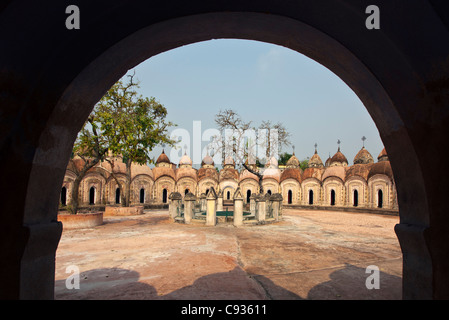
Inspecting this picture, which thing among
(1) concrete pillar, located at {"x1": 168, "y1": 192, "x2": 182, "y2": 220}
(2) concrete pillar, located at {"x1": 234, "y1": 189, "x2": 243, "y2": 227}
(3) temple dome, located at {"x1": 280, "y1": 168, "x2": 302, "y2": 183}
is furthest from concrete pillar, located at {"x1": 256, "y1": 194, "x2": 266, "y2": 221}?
(3) temple dome, located at {"x1": 280, "y1": 168, "x2": 302, "y2": 183}

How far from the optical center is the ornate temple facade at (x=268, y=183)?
26.5m

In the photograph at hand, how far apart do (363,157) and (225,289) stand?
3507 cm

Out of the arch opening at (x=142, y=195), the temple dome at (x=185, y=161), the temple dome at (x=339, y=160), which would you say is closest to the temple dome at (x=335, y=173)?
the temple dome at (x=339, y=160)

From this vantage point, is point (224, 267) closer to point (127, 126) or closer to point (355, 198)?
point (127, 126)

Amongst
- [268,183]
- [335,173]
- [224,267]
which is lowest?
[224,267]

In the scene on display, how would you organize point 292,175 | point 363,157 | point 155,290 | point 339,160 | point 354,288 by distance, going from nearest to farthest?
point 155,290
point 354,288
point 292,175
point 363,157
point 339,160

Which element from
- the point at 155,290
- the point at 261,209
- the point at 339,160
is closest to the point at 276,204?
the point at 261,209

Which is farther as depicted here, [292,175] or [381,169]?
[292,175]

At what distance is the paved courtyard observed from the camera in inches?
181

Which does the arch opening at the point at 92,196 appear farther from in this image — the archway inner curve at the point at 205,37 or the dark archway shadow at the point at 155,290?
the archway inner curve at the point at 205,37

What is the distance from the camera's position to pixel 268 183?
3359 cm

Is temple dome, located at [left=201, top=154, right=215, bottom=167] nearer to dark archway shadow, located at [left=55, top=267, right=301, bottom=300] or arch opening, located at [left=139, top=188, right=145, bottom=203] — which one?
arch opening, located at [left=139, top=188, right=145, bottom=203]

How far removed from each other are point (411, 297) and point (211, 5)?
2965 millimetres

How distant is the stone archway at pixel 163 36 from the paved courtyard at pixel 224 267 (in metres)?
2.81
